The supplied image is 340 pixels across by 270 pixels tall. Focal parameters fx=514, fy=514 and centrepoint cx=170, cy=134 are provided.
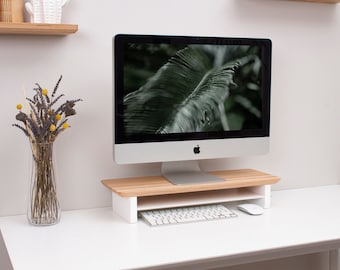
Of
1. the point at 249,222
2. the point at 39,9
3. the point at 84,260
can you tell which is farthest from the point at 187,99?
the point at 84,260

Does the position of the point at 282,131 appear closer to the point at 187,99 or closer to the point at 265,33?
the point at 265,33

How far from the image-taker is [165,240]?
57.5 inches

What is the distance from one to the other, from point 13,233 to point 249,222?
0.74m

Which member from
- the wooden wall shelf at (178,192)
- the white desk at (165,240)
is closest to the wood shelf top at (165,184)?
the wooden wall shelf at (178,192)

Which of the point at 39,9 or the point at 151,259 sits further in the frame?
the point at 39,9

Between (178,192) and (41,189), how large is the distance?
438mm

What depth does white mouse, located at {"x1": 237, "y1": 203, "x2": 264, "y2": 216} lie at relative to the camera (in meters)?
1.73

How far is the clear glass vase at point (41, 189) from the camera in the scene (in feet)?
5.26

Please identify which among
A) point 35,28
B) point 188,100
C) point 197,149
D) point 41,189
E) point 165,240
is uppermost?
point 35,28

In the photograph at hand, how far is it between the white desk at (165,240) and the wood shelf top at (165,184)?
0.34 feet

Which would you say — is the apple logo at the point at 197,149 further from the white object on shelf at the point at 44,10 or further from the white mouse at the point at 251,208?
the white object on shelf at the point at 44,10

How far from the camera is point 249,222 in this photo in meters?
1.65

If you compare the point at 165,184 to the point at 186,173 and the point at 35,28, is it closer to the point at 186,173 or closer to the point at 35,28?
the point at 186,173

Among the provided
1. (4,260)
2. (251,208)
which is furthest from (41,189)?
(251,208)
